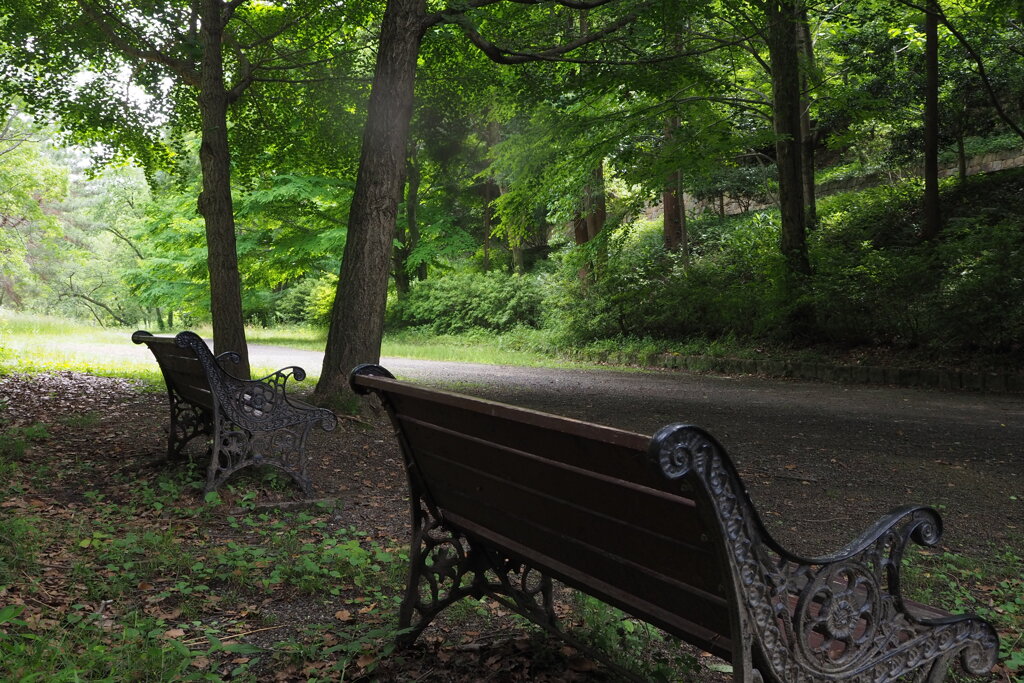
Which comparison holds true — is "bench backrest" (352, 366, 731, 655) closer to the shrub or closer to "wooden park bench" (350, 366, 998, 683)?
"wooden park bench" (350, 366, 998, 683)

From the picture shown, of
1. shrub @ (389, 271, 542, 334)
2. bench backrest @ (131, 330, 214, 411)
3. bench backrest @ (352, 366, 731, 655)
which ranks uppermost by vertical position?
shrub @ (389, 271, 542, 334)

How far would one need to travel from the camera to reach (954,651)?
223 cm

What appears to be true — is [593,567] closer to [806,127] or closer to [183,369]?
[183,369]

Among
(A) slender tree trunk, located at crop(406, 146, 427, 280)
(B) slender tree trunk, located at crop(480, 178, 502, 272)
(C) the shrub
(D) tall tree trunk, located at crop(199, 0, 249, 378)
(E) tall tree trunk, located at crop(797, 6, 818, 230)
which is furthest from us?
(B) slender tree trunk, located at crop(480, 178, 502, 272)

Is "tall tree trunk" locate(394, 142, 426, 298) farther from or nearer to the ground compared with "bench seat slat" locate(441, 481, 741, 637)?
farther from the ground

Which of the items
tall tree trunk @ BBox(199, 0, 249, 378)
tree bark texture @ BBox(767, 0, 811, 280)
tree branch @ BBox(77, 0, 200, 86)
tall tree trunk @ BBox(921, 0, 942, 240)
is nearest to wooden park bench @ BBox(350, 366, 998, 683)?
tall tree trunk @ BBox(199, 0, 249, 378)

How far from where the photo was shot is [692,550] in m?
1.90

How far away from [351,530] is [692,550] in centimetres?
335

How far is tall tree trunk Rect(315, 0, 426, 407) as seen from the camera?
8.56 m

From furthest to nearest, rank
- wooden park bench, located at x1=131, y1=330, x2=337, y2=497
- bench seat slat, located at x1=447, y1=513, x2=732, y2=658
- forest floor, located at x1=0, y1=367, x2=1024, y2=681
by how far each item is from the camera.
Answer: wooden park bench, located at x1=131, y1=330, x2=337, y2=497 → forest floor, located at x1=0, y1=367, x2=1024, y2=681 → bench seat slat, located at x1=447, y1=513, x2=732, y2=658

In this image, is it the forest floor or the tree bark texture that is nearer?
the forest floor

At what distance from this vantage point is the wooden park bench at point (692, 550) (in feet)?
5.75


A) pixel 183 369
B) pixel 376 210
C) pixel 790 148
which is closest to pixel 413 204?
pixel 790 148

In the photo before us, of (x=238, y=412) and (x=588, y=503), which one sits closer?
(x=588, y=503)
